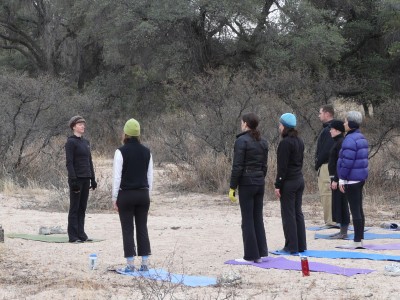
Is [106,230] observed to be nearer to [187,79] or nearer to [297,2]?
[187,79]

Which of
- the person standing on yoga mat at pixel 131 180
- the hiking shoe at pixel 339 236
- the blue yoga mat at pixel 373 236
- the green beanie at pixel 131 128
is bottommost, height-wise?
the blue yoga mat at pixel 373 236

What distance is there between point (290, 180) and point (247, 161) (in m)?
0.95

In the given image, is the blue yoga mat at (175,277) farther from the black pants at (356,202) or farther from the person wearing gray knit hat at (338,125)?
the person wearing gray knit hat at (338,125)

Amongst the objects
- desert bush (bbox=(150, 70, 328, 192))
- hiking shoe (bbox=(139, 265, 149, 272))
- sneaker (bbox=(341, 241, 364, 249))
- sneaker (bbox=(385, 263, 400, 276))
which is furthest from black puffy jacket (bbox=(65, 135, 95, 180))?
desert bush (bbox=(150, 70, 328, 192))

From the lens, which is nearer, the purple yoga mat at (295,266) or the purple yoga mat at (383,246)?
the purple yoga mat at (295,266)

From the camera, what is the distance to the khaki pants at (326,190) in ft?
38.2

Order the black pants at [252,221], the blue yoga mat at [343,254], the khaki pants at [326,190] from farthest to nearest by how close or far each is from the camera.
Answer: the khaki pants at [326,190] < the blue yoga mat at [343,254] < the black pants at [252,221]

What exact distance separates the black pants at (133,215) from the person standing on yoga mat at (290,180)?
190cm

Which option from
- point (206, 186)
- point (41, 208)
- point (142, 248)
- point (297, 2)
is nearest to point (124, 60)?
point (297, 2)

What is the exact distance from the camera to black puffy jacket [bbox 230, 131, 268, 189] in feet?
28.8

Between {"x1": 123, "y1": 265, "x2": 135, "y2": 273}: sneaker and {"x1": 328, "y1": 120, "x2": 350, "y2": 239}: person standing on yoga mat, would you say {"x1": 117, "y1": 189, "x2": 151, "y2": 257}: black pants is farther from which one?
{"x1": 328, "y1": 120, "x2": 350, "y2": 239}: person standing on yoga mat

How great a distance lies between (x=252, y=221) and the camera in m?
9.00

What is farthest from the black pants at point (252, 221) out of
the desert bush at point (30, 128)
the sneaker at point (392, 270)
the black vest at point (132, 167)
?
the desert bush at point (30, 128)

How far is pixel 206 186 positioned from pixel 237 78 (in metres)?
3.19
